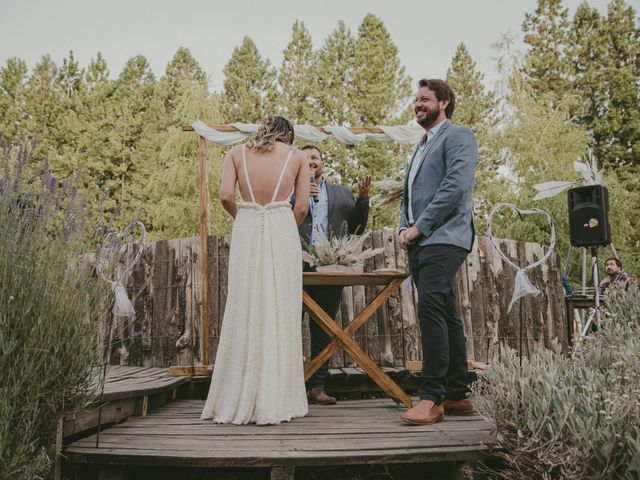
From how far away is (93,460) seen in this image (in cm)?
257

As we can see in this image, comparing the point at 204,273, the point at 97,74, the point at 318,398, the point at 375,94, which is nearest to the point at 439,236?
the point at 318,398

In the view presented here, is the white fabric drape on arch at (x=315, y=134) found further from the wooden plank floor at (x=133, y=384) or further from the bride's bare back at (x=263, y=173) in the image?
the wooden plank floor at (x=133, y=384)

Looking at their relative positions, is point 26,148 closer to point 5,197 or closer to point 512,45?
point 5,197

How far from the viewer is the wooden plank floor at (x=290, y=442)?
244 cm

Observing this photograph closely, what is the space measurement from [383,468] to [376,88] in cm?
→ 2210

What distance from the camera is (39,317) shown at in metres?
2.20

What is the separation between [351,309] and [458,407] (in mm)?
2518

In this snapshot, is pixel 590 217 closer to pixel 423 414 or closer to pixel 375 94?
pixel 423 414

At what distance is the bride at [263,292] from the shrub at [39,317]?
927 mm

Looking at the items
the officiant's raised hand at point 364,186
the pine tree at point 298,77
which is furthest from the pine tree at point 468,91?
the officiant's raised hand at point 364,186

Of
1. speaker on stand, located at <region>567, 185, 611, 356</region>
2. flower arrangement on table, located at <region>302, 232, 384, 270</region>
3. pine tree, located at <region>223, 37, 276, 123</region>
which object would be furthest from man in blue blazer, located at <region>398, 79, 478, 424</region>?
pine tree, located at <region>223, 37, 276, 123</region>

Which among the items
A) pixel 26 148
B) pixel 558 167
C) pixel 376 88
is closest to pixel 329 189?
pixel 26 148

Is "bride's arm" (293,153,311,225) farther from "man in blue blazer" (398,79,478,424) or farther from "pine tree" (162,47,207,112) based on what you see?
"pine tree" (162,47,207,112)

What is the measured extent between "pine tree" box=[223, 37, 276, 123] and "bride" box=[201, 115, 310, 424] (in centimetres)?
2181
